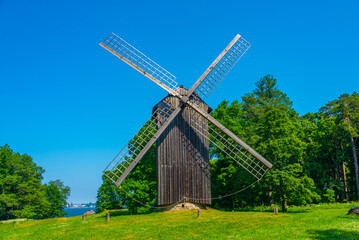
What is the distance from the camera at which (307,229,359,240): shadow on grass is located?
14323 mm

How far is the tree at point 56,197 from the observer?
55.2 meters

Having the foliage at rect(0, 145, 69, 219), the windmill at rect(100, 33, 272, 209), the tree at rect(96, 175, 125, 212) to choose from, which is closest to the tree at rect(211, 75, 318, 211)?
the windmill at rect(100, 33, 272, 209)

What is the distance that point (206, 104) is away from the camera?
29.9m

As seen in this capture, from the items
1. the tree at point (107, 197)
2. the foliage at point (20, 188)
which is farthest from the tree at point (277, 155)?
the foliage at point (20, 188)

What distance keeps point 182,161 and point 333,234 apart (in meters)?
15.4

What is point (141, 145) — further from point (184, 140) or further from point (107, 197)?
point (107, 197)

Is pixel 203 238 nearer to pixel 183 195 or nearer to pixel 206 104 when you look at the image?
pixel 183 195

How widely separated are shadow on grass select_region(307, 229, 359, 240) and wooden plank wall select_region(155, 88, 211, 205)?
44.1 feet

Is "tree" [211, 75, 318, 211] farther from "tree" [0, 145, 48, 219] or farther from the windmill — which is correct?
"tree" [0, 145, 48, 219]

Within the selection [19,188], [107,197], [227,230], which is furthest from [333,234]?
[19,188]

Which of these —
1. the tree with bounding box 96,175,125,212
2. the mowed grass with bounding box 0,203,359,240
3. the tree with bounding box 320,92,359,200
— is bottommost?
the mowed grass with bounding box 0,203,359,240

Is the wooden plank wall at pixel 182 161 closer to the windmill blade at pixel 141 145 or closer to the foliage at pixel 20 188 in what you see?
the windmill blade at pixel 141 145

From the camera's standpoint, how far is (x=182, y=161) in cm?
2825

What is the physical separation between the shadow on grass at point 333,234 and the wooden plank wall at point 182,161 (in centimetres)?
1343
